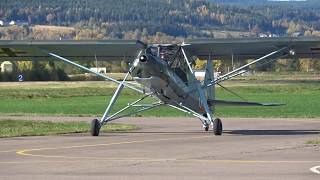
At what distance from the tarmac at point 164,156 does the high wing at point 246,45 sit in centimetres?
266

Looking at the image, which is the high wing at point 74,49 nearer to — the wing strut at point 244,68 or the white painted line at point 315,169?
the wing strut at point 244,68

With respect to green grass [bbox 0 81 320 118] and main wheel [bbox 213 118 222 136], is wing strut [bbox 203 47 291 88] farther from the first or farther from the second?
green grass [bbox 0 81 320 118]

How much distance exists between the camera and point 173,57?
79.9 ft

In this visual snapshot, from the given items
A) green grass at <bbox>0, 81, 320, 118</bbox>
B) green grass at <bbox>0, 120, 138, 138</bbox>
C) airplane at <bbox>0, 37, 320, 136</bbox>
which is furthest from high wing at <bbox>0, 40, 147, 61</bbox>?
green grass at <bbox>0, 81, 320, 118</bbox>

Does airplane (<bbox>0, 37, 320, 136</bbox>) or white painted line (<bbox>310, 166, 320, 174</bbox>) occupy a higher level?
airplane (<bbox>0, 37, 320, 136</bbox>)

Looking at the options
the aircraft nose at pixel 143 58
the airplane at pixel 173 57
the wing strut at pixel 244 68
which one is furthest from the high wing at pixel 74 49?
the wing strut at pixel 244 68

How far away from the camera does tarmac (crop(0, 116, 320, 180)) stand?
13055 mm

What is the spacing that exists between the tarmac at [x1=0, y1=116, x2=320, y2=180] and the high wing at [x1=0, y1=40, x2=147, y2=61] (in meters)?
2.69

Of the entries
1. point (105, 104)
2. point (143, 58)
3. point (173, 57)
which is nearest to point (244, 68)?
point (173, 57)

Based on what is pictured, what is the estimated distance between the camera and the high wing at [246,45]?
25453mm

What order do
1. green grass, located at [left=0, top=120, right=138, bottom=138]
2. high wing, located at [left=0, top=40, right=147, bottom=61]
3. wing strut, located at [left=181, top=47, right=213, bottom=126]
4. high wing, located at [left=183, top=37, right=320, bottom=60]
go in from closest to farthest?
wing strut, located at [left=181, top=47, right=213, bottom=126] → green grass, located at [left=0, top=120, right=138, bottom=138] → high wing, located at [left=183, top=37, right=320, bottom=60] → high wing, located at [left=0, top=40, right=147, bottom=61]

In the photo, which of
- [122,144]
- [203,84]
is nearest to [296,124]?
[203,84]

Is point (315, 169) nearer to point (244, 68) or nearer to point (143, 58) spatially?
point (143, 58)

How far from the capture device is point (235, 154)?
16.9 meters
